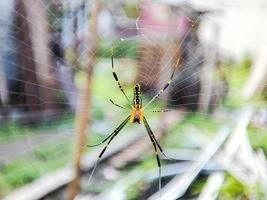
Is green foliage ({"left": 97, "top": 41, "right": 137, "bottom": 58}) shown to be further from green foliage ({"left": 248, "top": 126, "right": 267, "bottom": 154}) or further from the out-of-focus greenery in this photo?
green foliage ({"left": 248, "top": 126, "right": 267, "bottom": 154})

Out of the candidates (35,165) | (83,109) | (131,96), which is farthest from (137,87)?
(35,165)

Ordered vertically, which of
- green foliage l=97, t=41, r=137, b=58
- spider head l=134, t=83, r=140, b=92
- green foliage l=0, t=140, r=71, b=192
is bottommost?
green foliage l=0, t=140, r=71, b=192

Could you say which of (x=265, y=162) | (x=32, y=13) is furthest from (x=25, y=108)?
(x=265, y=162)


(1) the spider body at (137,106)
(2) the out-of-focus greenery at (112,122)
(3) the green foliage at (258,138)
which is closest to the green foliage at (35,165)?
(2) the out-of-focus greenery at (112,122)

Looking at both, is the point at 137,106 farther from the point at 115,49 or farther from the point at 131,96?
the point at 115,49

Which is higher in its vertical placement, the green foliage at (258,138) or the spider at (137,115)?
the spider at (137,115)

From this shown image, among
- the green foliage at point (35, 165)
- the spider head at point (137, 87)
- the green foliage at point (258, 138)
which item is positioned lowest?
the green foliage at point (258, 138)

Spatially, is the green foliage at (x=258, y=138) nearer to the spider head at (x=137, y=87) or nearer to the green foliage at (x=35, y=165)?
the spider head at (x=137, y=87)

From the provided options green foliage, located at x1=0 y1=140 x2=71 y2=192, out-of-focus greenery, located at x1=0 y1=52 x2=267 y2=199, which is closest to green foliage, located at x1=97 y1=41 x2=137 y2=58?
out-of-focus greenery, located at x1=0 y1=52 x2=267 y2=199

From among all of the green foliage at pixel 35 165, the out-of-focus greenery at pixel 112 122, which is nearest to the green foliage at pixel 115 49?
the out-of-focus greenery at pixel 112 122
